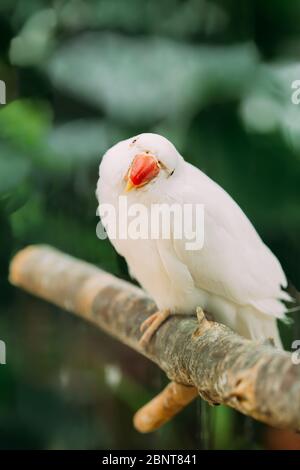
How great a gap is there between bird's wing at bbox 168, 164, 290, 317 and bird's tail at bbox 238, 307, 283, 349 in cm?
3

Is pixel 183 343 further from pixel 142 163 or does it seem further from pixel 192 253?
pixel 142 163

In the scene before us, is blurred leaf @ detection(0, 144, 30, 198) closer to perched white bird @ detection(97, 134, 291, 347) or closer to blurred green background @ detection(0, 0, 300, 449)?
blurred green background @ detection(0, 0, 300, 449)

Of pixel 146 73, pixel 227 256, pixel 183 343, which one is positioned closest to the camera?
pixel 183 343

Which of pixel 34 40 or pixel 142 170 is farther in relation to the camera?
pixel 34 40

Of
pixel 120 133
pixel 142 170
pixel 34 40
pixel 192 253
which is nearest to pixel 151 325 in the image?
pixel 192 253

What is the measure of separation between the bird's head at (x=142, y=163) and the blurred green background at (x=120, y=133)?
187mm

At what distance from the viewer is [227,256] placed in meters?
1.01

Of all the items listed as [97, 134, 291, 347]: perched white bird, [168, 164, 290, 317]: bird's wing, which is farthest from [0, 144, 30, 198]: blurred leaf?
[168, 164, 290, 317]: bird's wing

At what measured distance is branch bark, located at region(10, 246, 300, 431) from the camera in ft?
2.02

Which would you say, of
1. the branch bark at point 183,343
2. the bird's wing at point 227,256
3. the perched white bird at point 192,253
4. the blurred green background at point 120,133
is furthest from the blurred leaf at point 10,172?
the bird's wing at point 227,256

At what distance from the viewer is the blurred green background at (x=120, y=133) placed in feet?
3.81

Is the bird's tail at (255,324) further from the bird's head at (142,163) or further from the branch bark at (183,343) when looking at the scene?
the bird's head at (142,163)

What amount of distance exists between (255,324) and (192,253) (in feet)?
0.62

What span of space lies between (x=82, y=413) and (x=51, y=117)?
602 millimetres
